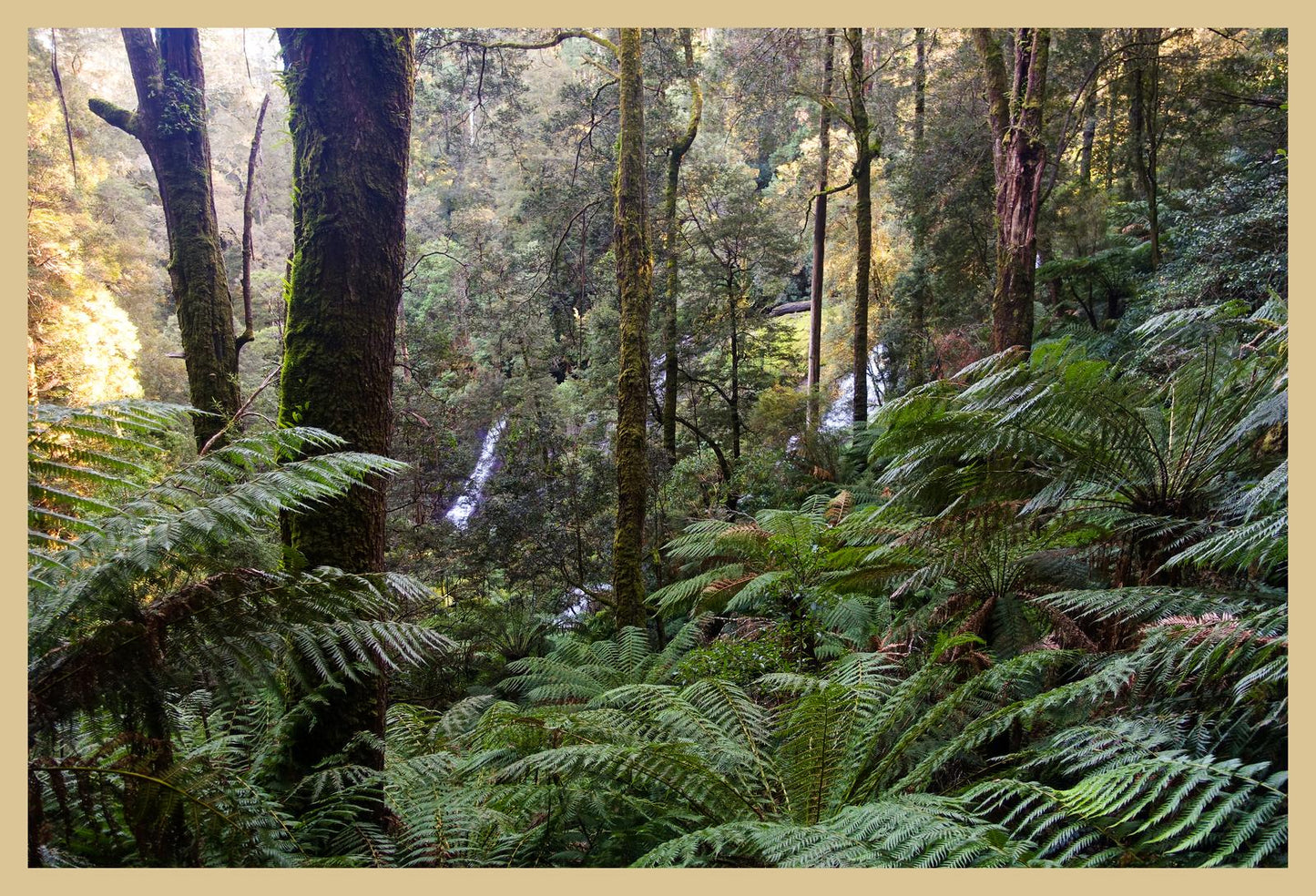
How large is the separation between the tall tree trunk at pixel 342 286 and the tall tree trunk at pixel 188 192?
8.96ft

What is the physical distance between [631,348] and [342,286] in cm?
274

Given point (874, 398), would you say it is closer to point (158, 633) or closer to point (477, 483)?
point (477, 483)

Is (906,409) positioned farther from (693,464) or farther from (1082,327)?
(1082,327)

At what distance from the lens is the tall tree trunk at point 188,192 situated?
415cm

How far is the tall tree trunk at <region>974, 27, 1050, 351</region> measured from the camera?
4012mm

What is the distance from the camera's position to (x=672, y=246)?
27.7 ft

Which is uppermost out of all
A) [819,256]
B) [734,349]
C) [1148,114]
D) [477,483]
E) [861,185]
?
[1148,114]

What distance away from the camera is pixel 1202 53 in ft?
24.8

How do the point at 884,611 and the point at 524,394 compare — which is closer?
the point at 884,611

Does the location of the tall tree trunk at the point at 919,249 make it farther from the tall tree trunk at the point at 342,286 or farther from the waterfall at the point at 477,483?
the tall tree trunk at the point at 342,286

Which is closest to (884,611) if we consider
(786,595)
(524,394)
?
(786,595)

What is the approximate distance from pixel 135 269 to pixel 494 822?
27.3 feet

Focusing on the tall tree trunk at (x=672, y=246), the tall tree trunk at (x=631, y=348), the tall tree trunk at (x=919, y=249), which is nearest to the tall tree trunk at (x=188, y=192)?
the tall tree trunk at (x=631, y=348)

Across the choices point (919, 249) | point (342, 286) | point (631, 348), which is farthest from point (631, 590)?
point (919, 249)
